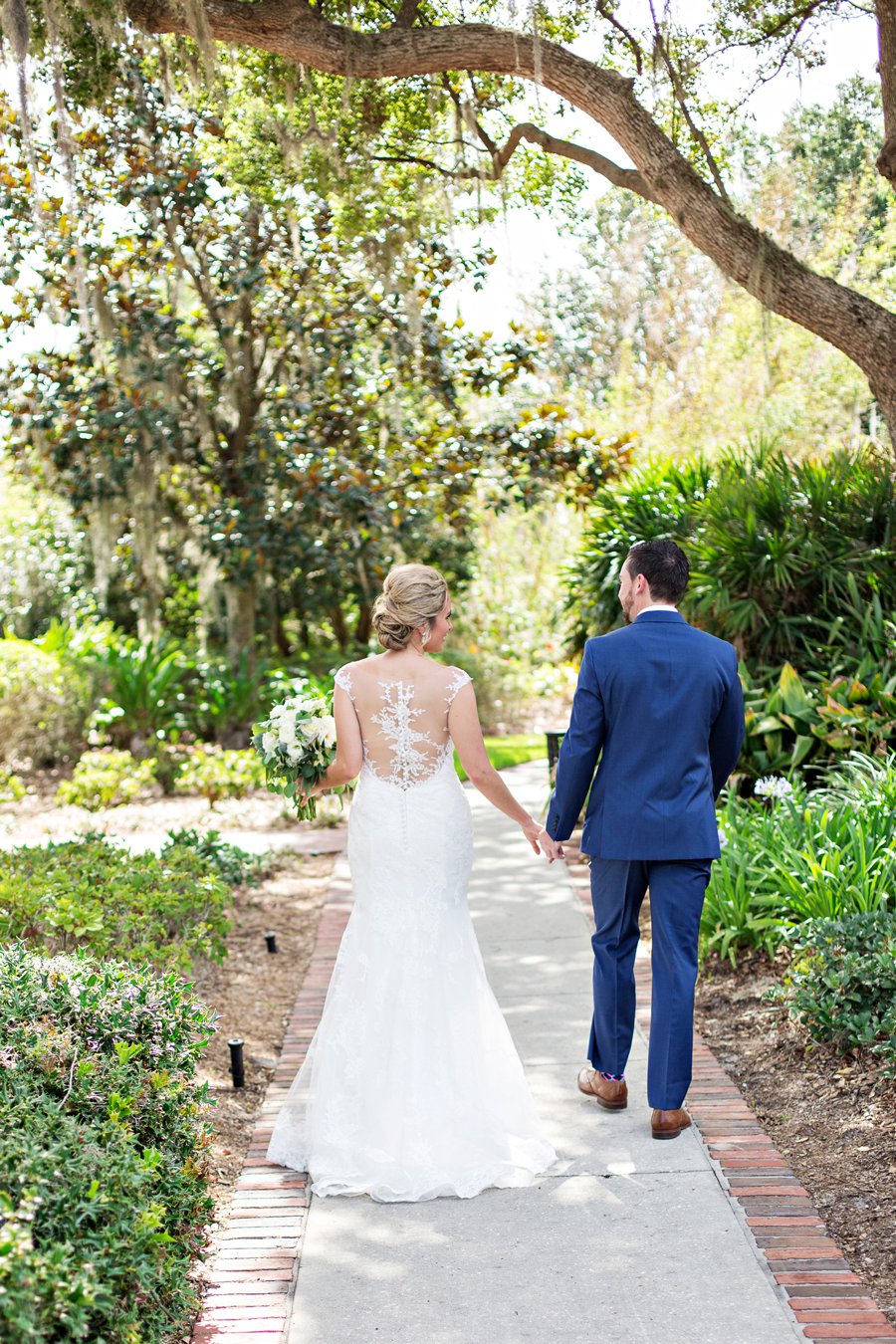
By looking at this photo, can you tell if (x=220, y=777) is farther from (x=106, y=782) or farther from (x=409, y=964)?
(x=409, y=964)

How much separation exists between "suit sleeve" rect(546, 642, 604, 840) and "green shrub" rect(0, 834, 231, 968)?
1.71 metres

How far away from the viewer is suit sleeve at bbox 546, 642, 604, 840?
3.88 meters

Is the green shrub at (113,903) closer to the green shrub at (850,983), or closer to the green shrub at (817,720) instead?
the green shrub at (850,983)

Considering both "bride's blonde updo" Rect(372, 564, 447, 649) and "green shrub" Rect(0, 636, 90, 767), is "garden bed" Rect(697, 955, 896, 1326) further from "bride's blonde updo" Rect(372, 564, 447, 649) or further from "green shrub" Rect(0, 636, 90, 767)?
"green shrub" Rect(0, 636, 90, 767)

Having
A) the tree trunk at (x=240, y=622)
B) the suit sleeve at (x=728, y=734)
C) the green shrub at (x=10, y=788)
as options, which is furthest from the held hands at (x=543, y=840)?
the tree trunk at (x=240, y=622)

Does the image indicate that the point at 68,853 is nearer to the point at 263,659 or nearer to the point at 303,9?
the point at 303,9

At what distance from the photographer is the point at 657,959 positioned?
3928 millimetres

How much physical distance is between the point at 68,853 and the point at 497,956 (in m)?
2.15

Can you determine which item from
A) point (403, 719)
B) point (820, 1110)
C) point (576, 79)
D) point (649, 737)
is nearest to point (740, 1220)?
point (820, 1110)

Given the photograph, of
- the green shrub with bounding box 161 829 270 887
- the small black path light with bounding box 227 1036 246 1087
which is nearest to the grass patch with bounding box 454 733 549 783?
the green shrub with bounding box 161 829 270 887

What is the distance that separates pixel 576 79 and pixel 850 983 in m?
4.74

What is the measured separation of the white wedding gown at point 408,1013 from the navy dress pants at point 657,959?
0.37 m

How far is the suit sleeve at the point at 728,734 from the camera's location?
12.9ft

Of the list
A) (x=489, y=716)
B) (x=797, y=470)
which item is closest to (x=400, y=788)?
(x=797, y=470)
